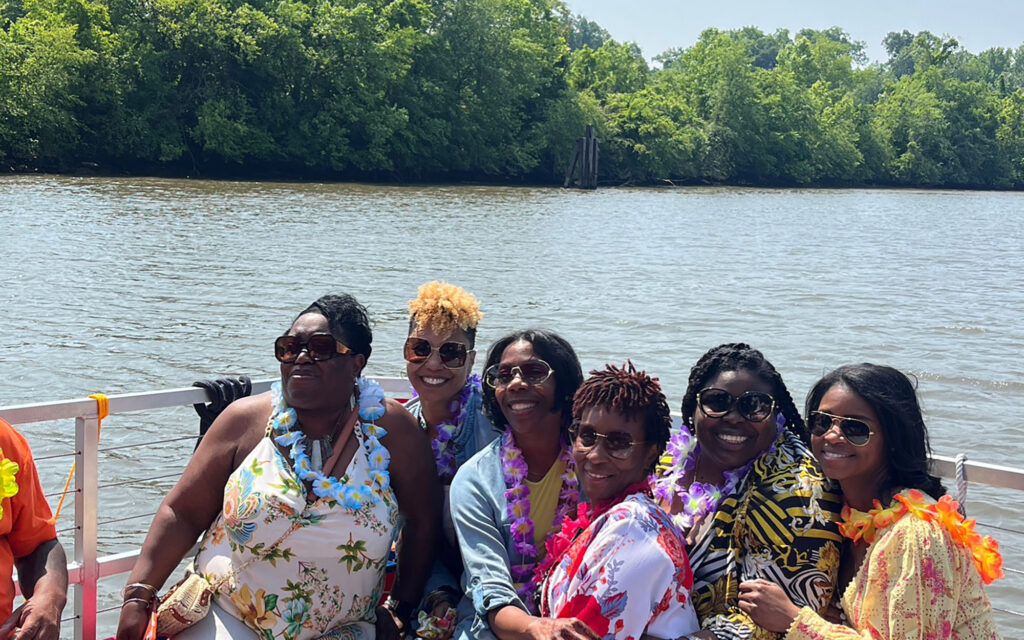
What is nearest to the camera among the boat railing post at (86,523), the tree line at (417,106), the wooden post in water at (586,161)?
the boat railing post at (86,523)

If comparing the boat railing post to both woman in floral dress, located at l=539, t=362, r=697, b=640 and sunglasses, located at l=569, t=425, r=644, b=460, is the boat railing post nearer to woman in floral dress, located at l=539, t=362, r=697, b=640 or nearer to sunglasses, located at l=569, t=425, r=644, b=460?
woman in floral dress, located at l=539, t=362, r=697, b=640

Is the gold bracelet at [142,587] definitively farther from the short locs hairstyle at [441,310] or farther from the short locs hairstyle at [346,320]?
the short locs hairstyle at [441,310]

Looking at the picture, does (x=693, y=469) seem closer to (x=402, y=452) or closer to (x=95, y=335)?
(x=402, y=452)

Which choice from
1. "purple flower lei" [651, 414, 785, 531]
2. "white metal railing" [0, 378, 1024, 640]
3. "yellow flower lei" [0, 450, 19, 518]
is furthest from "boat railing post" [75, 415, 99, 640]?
"purple flower lei" [651, 414, 785, 531]

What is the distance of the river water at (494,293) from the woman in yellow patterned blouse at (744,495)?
3866 mm

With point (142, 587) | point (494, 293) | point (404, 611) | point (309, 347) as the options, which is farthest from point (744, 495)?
point (494, 293)

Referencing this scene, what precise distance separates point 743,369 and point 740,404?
0.46 ft

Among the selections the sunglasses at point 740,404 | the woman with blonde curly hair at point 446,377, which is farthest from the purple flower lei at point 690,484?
the woman with blonde curly hair at point 446,377

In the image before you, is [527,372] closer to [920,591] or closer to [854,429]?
[854,429]

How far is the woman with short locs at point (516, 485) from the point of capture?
3.42 meters

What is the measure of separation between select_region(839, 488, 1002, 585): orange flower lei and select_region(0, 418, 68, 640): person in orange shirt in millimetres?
2399

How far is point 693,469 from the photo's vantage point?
12.0ft

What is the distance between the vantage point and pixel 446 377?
4133 mm

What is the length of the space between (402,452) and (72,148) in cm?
4288
